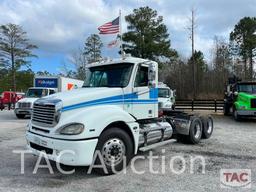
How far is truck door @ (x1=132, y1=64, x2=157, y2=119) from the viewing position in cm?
766

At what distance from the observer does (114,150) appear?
6.62 meters

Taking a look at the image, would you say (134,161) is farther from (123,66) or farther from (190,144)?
(190,144)

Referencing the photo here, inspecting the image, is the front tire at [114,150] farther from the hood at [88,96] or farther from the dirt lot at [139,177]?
the hood at [88,96]

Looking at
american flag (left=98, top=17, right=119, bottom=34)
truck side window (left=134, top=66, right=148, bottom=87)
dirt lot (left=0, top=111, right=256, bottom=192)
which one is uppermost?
american flag (left=98, top=17, right=119, bottom=34)

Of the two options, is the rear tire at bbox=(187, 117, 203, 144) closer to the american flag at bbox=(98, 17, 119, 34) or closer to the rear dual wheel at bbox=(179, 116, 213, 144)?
the rear dual wheel at bbox=(179, 116, 213, 144)

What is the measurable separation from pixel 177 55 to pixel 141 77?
133 feet

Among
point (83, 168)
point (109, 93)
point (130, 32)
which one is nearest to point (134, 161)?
point (83, 168)

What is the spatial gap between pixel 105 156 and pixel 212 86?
1773 inches

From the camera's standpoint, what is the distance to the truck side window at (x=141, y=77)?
7672 millimetres

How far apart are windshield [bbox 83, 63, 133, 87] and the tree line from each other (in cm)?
3574

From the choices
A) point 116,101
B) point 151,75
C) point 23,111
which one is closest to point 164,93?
point 23,111

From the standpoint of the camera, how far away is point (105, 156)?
645 centimetres

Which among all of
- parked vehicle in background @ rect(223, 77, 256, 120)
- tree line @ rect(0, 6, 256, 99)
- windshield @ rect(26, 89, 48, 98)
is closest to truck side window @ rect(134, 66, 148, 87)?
parked vehicle in background @ rect(223, 77, 256, 120)

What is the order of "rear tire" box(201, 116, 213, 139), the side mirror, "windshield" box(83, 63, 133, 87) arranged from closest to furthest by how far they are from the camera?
"windshield" box(83, 63, 133, 87)
the side mirror
"rear tire" box(201, 116, 213, 139)
